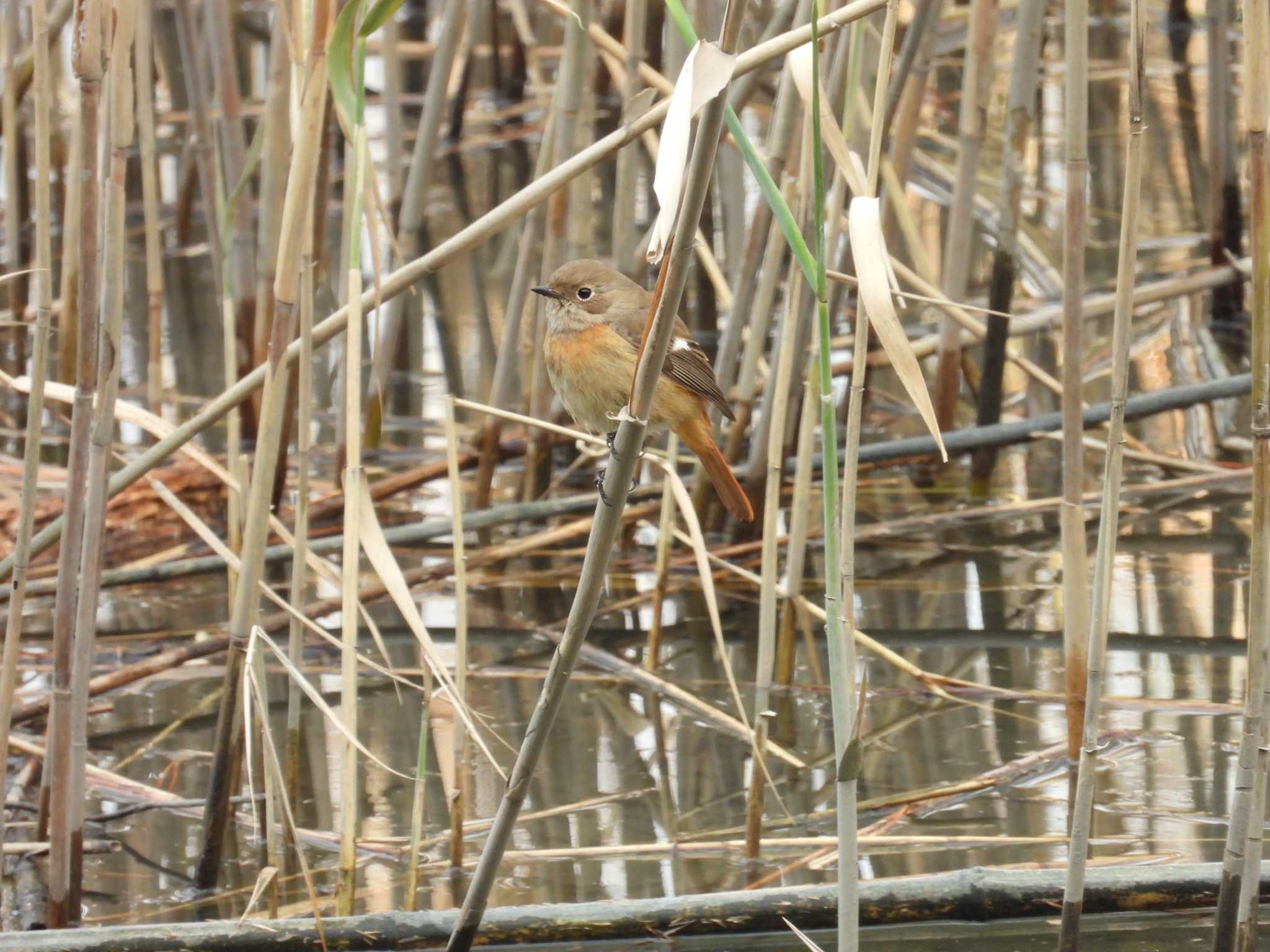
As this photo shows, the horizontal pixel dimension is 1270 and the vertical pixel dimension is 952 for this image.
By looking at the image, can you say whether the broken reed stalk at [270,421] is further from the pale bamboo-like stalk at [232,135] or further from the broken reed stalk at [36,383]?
the pale bamboo-like stalk at [232,135]

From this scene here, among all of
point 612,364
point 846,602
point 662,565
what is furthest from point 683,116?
point 662,565

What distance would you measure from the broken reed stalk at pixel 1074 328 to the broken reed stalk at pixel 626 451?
869mm

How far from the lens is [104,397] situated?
237cm

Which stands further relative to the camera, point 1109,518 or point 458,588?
point 458,588

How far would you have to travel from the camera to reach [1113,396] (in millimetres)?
2008

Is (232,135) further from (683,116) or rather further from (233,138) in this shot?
(683,116)

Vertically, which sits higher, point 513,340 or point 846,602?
point 513,340

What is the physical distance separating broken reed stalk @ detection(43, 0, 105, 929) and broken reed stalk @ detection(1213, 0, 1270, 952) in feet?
4.86

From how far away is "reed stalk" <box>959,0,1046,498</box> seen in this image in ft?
13.9

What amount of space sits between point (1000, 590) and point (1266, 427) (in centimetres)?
210

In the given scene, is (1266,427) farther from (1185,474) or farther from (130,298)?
(130,298)

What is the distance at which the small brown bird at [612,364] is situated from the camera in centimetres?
312

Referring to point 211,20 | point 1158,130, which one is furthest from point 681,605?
point 1158,130

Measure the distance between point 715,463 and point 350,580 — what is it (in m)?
0.99
